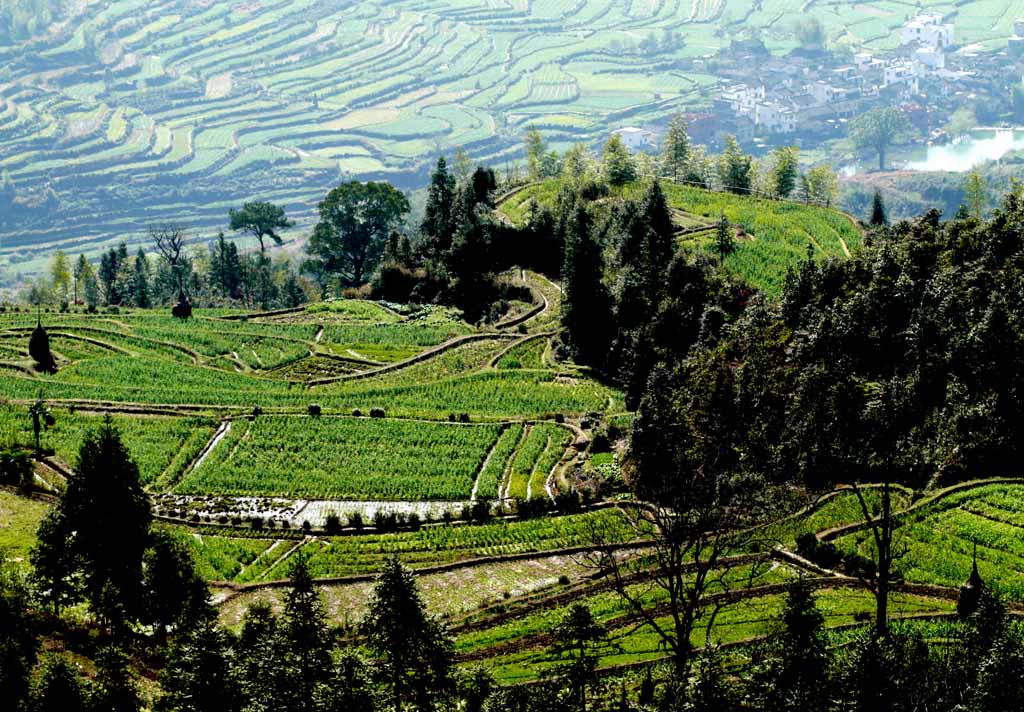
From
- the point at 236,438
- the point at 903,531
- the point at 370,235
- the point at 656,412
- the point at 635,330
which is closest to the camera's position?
the point at 903,531

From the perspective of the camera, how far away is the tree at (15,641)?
28641 mm

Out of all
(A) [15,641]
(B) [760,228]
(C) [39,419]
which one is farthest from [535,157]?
(A) [15,641]

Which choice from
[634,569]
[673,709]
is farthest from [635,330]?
[673,709]

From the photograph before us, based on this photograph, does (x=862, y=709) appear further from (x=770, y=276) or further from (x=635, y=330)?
(x=770, y=276)

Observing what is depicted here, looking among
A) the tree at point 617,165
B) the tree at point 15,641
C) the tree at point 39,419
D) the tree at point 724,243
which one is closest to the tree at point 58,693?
the tree at point 15,641

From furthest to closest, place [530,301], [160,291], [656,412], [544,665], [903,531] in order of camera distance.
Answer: [160,291] < [530,301] < [656,412] < [903,531] < [544,665]

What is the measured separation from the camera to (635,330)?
7319cm

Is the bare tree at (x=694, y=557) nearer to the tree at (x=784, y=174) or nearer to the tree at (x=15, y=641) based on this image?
the tree at (x=15, y=641)

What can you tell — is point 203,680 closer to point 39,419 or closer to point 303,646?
point 303,646

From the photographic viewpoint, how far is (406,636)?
30844 mm

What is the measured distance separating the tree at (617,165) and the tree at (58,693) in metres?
84.8

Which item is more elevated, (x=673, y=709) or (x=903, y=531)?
(x=673, y=709)

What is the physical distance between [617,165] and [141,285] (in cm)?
4967

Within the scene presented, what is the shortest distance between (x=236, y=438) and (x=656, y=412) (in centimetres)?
2286
